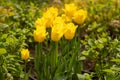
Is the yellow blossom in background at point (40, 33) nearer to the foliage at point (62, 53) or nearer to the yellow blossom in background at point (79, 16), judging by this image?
the foliage at point (62, 53)

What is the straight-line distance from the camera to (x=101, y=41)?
11.0 ft

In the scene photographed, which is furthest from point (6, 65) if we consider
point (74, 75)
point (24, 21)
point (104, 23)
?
point (104, 23)

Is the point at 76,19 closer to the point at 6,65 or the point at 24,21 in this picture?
the point at 6,65

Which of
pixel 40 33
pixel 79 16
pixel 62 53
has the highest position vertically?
pixel 79 16

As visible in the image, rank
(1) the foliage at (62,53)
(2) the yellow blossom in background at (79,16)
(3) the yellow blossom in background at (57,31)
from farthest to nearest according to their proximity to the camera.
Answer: (2) the yellow blossom in background at (79,16) < (1) the foliage at (62,53) < (3) the yellow blossom in background at (57,31)

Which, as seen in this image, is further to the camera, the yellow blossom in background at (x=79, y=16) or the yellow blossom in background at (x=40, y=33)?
the yellow blossom in background at (x=79, y=16)

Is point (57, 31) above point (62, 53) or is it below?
above

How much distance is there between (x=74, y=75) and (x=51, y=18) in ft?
1.99

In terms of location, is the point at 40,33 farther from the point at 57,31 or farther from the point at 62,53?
the point at 62,53

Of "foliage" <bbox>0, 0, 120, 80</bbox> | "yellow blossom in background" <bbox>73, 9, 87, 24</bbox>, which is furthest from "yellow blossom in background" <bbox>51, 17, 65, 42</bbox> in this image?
"yellow blossom in background" <bbox>73, 9, 87, 24</bbox>

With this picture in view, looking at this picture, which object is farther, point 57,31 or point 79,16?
point 79,16

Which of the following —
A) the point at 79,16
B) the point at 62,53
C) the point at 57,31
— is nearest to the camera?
the point at 57,31

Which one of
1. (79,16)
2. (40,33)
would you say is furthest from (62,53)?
(40,33)

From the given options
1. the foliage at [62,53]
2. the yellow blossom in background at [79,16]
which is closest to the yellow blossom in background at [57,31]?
the foliage at [62,53]
